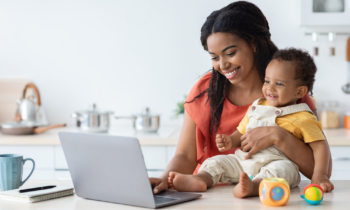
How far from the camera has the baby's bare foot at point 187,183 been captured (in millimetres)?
1021

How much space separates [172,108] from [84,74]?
0.68m

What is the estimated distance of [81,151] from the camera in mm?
908

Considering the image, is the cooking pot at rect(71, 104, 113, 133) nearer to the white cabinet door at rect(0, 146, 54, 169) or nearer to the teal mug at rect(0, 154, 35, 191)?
the white cabinet door at rect(0, 146, 54, 169)

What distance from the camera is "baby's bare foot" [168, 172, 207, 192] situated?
102 centimetres

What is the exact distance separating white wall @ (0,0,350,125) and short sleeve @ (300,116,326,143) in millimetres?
1680

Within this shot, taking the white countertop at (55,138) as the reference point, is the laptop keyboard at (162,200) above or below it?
above

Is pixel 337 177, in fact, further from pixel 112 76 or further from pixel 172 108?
pixel 112 76

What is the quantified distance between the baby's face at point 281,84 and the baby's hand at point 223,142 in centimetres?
18

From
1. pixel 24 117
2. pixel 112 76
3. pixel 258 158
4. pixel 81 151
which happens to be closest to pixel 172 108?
pixel 112 76

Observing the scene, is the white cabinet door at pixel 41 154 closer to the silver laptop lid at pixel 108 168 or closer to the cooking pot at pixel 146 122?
the cooking pot at pixel 146 122

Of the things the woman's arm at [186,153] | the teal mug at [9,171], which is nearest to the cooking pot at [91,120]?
the woman's arm at [186,153]

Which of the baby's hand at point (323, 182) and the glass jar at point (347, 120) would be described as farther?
the glass jar at point (347, 120)

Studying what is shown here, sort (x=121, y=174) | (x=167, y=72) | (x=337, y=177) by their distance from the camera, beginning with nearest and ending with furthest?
(x=121, y=174)
(x=337, y=177)
(x=167, y=72)

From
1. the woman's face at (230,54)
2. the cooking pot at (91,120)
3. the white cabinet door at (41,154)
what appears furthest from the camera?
the cooking pot at (91,120)
